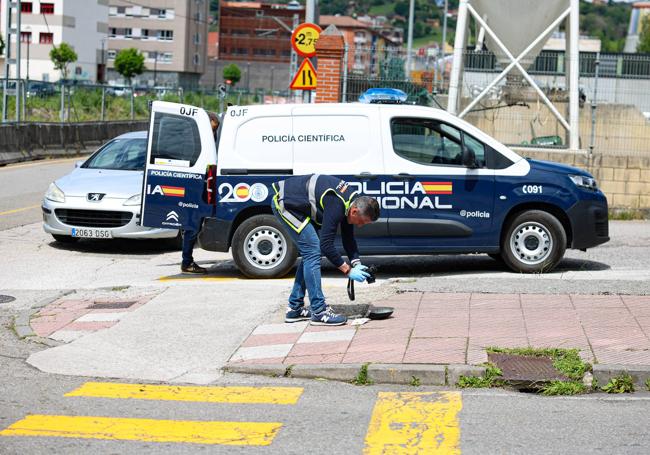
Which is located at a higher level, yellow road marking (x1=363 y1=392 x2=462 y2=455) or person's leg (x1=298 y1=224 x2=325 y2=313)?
person's leg (x1=298 y1=224 x2=325 y2=313)

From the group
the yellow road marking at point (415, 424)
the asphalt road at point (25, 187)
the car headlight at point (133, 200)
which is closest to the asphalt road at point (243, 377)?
the yellow road marking at point (415, 424)

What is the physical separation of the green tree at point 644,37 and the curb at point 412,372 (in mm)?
113996

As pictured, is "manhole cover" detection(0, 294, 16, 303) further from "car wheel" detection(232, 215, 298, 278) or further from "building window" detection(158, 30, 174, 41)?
"building window" detection(158, 30, 174, 41)

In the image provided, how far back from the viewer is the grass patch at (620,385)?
771cm

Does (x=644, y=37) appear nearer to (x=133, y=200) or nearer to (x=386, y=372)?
(x=133, y=200)

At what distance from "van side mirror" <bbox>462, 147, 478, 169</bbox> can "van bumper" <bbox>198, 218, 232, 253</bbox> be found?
283cm

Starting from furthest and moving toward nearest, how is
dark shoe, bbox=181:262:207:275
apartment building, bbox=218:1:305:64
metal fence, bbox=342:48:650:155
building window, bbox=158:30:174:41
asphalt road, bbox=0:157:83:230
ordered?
apartment building, bbox=218:1:305:64 → building window, bbox=158:30:174:41 → metal fence, bbox=342:48:650:155 → asphalt road, bbox=0:157:83:230 → dark shoe, bbox=181:262:207:275

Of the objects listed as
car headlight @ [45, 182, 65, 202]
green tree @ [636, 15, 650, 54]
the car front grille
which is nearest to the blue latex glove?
the car front grille

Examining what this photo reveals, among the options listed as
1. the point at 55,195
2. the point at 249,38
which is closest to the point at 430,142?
the point at 55,195

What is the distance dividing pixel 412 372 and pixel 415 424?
113cm

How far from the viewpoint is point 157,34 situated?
12338cm

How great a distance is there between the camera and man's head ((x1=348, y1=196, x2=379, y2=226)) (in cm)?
884

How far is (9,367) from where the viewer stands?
844 cm

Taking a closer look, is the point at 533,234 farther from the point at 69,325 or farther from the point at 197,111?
the point at 69,325
